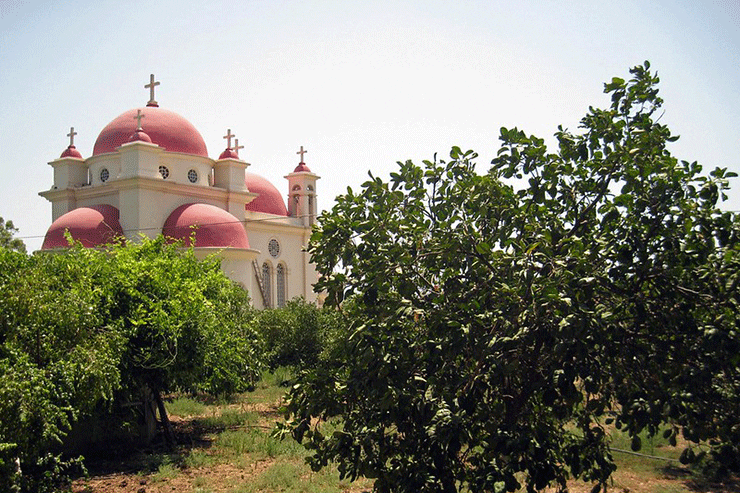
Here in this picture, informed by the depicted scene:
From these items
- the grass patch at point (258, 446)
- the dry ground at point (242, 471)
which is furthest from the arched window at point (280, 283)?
the grass patch at point (258, 446)

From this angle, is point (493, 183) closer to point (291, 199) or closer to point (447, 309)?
point (447, 309)

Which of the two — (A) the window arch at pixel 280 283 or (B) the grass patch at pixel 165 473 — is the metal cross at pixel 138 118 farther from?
(B) the grass patch at pixel 165 473

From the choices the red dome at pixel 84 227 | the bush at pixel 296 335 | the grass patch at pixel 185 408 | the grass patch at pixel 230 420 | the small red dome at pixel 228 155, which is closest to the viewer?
the grass patch at pixel 230 420

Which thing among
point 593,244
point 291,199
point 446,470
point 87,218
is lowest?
point 446,470

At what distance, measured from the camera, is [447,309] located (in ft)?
15.9

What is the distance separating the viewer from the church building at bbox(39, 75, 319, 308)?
26000 mm

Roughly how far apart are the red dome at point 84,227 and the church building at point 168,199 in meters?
0.04

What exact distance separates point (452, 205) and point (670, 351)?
1827 millimetres

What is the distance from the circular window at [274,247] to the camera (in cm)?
3262

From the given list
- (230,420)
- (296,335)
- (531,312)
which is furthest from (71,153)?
(531,312)

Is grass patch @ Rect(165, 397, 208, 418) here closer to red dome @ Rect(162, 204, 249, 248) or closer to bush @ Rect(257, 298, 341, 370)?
bush @ Rect(257, 298, 341, 370)

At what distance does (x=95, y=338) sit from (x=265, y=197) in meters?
26.3

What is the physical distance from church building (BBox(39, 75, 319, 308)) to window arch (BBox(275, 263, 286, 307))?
0.05 m

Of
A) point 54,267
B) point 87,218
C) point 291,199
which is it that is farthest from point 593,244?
point 291,199
